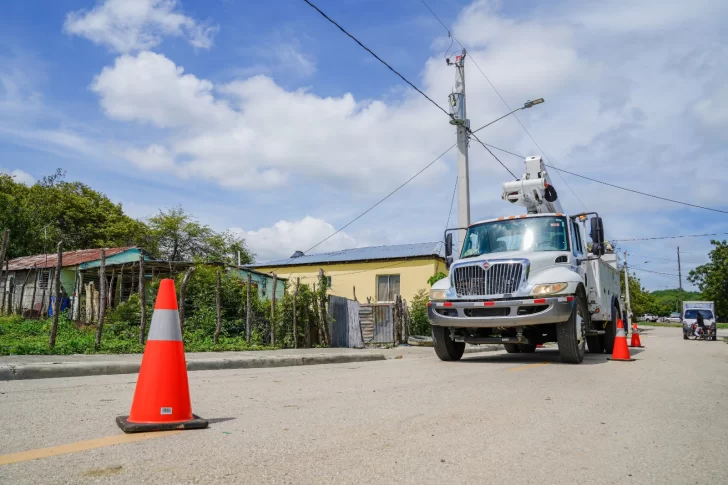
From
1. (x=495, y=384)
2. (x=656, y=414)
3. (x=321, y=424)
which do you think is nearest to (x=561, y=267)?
(x=495, y=384)

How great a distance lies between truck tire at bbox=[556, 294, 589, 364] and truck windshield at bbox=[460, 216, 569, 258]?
3.78 feet

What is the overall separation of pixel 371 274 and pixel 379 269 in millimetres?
576

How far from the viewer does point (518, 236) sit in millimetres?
10750

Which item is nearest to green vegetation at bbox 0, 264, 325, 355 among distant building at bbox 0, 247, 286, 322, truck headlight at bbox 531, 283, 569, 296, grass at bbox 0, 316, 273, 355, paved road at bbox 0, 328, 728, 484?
grass at bbox 0, 316, 273, 355

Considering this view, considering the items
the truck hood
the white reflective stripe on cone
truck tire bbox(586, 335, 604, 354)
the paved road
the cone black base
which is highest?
the truck hood

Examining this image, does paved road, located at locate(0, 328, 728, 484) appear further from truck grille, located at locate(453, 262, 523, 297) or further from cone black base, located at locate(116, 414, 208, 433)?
truck grille, located at locate(453, 262, 523, 297)

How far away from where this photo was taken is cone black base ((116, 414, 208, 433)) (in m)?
3.80

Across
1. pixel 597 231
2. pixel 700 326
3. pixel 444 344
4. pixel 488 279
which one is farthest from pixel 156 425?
pixel 700 326

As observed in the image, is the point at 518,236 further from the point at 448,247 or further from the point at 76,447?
the point at 76,447

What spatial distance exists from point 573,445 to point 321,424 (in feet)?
5.80

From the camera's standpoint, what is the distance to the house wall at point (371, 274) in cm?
2864

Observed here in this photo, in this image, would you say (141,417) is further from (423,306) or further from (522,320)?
(423,306)

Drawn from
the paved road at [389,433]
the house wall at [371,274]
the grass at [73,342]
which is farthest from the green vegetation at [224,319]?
the house wall at [371,274]

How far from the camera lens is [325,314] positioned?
1659 centimetres
